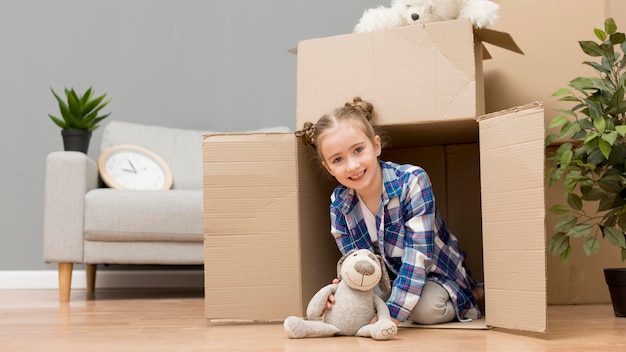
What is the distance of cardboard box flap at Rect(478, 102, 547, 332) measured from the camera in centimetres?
139

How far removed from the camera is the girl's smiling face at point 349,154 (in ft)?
5.14

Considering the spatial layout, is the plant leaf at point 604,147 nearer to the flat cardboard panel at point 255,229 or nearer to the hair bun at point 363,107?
the hair bun at point 363,107

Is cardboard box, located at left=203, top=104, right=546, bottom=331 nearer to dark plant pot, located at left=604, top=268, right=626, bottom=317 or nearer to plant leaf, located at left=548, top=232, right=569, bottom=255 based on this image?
plant leaf, located at left=548, top=232, right=569, bottom=255

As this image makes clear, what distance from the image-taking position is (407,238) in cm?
160

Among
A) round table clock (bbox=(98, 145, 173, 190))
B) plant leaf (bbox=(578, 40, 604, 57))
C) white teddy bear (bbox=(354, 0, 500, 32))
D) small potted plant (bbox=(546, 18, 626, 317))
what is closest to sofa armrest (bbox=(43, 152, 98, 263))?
round table clock (bbox=(98, 145, 173, 190))

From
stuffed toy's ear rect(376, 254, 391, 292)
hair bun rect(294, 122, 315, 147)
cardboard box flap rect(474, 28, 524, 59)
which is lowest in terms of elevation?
stuffed toy's ear rect(376, 254, 391, 292)

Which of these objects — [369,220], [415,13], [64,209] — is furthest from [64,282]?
[415,13]

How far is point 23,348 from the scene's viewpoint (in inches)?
53.7

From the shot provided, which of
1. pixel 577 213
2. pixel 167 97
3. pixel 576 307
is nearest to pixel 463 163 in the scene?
pixel 577 213

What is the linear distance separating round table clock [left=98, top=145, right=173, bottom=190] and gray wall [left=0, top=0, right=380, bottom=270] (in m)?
0.38

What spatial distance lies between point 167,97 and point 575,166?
6.71 ft

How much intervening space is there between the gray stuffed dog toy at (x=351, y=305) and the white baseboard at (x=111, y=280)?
1.80 metres

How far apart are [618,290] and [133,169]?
189 cm

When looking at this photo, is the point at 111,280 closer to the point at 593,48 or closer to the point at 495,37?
the point at 495,37
